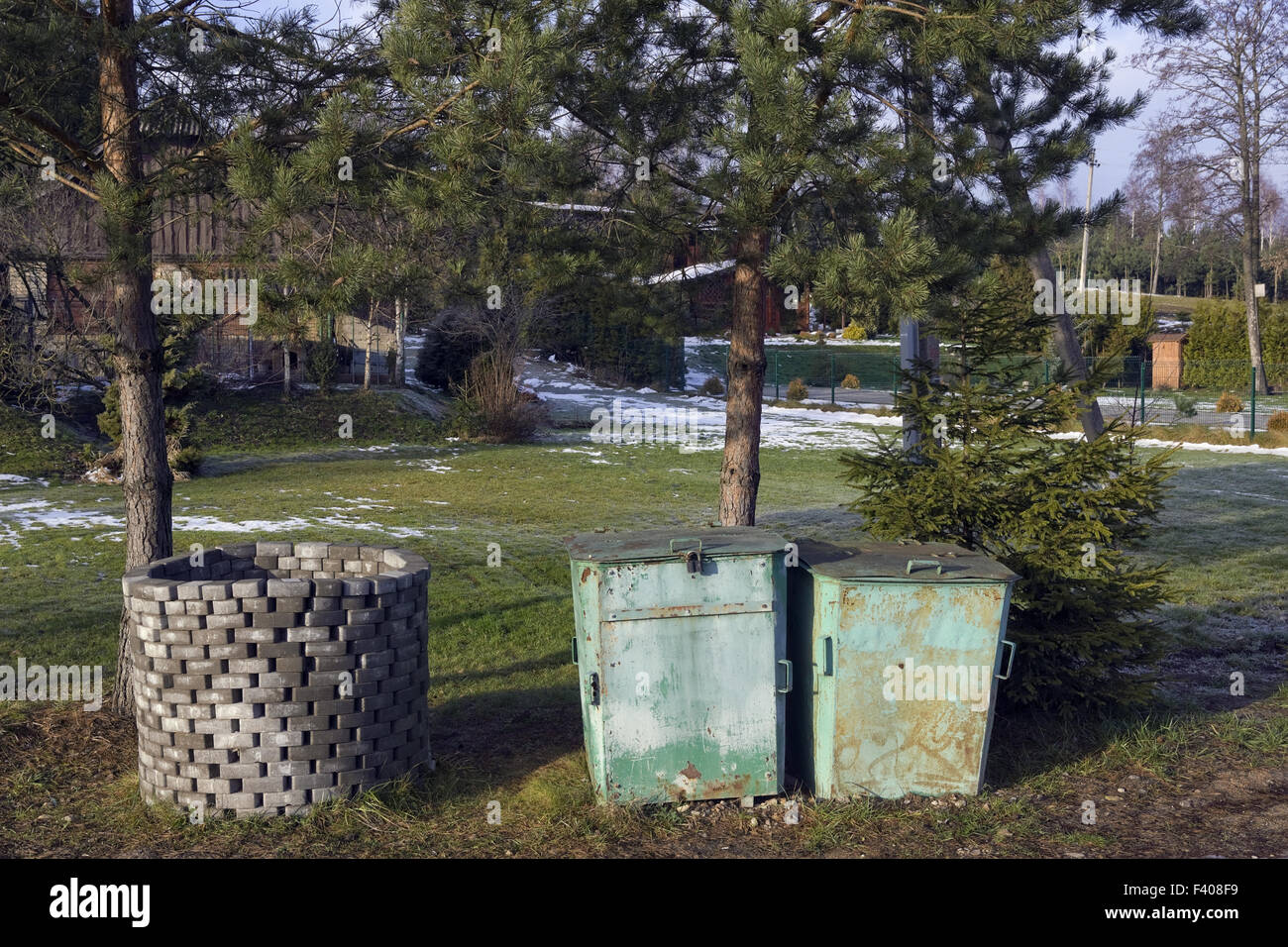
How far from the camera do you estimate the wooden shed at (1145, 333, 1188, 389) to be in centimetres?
3725

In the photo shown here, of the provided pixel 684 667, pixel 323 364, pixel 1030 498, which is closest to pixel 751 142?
pixel 1030 498

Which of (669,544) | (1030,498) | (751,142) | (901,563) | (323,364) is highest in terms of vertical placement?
(751,142)

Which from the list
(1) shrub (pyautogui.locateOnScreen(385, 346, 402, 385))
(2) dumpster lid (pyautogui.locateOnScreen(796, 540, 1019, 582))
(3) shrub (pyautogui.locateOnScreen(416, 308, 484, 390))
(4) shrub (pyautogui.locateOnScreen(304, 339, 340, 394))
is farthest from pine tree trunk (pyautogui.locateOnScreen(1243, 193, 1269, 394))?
(2) dumpster lid (pyautogui.locateOnScreen(796, 540, 1019, 582))

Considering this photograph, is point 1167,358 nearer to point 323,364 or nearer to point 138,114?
point 323,364

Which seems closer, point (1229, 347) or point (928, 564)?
point (928, 564)

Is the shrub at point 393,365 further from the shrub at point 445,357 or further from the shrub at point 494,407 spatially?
the shrub at point 494,407

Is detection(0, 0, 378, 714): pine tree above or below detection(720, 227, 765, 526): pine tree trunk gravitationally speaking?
above

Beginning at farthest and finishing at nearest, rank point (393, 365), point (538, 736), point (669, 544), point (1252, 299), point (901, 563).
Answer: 1. point (1252, 299)
2. point (393, 365)
3. point (538, 736)
4. point (901, 563)
5. point (669, 544)

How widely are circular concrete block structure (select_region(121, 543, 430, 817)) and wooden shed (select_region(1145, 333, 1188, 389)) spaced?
37470 mm

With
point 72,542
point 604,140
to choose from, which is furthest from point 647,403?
point 604,140

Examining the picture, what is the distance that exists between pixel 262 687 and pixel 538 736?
1773 mm

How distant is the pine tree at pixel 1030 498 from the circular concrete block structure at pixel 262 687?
2975 millimetres

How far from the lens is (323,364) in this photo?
20172mm

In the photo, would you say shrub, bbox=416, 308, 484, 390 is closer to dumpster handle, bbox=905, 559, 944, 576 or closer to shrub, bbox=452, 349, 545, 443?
shrub, bbox=452, 349, 545, 443
